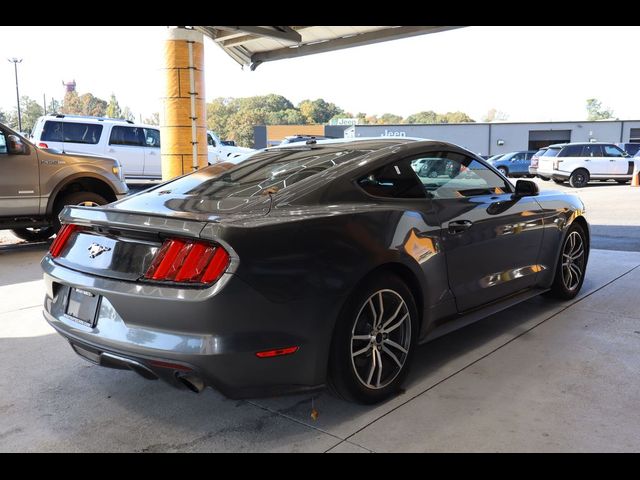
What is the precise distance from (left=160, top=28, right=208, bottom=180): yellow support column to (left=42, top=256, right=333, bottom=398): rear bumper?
8891 mm

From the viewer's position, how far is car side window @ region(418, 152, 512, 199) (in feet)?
12.6

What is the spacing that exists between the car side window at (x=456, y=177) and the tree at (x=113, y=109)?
366ft

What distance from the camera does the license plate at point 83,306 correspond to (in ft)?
9.60

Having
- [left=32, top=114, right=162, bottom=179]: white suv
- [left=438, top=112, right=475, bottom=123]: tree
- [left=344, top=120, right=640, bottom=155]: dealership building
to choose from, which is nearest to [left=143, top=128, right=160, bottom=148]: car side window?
[left=32, top=114, right=162, bottom=179]: white suv

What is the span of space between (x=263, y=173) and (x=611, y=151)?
21950mm

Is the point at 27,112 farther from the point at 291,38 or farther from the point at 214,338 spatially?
the point at 214,338

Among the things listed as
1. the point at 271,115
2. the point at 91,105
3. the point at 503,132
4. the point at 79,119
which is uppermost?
the point at 91,105

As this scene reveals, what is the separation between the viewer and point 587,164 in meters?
21.4

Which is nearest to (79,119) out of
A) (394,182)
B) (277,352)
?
(394,182)

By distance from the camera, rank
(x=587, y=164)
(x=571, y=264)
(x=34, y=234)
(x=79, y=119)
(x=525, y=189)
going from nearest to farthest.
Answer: (x=525, y=189), (x=571, y=264), (x=34, y=234), (x=79, y=119), (x=587, y=164)

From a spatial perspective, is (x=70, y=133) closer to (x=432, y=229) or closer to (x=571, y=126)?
(x=432, y=229)

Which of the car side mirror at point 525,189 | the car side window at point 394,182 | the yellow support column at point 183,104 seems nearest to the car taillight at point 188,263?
the car side window at point 394,182

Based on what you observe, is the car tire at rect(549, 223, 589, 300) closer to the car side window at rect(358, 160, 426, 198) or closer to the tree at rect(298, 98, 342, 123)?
the car side window at rect(358, 160, 426, 198)
